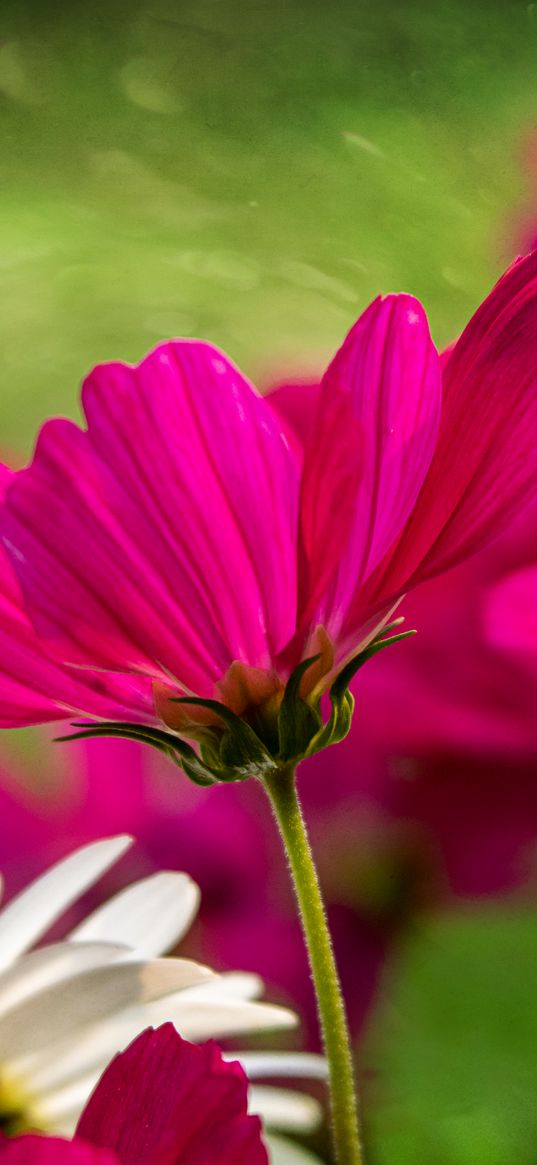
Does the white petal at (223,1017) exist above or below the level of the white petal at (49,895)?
below

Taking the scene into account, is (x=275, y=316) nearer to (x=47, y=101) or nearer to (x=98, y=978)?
(x=47, y=101)

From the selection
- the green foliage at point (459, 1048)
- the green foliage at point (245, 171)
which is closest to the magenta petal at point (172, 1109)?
the green foliage at point (459, 1048)

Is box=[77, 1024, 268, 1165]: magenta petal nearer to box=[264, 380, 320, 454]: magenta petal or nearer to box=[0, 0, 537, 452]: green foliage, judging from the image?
box=[264, 380, 320, 454]: magenta petal

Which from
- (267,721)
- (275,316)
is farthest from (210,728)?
(275,316)

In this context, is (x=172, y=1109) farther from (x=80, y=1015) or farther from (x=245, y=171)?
(x=245, y=171)

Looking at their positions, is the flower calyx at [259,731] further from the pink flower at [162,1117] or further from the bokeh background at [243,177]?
the bokeh background at [243,177]

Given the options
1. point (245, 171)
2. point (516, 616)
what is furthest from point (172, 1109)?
point (245, 171)
